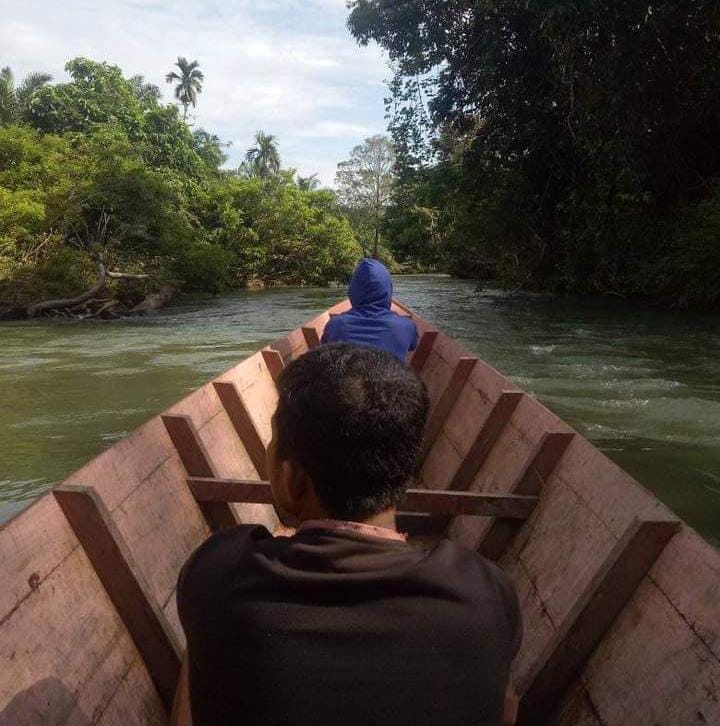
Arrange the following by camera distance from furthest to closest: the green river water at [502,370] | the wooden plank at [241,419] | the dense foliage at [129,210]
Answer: the dense foliage at [129,210] → the green river water at [502,370] → the wooden plank at [241,419]

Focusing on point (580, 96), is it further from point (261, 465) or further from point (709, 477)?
point (261, 465)

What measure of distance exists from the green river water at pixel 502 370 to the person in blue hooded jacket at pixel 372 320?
2.19 metres

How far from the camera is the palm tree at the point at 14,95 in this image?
30.9 metres

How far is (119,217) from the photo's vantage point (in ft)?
69.5

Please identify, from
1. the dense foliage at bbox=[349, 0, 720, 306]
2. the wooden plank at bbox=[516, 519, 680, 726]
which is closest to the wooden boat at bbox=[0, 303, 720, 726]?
the wooden plank at bbox=[516, 519, 680, 726]

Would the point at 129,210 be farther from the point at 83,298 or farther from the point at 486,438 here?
the point at 486,438

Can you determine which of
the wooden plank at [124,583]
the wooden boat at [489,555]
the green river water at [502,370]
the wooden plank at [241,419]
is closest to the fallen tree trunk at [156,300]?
the green river water at [502,370]

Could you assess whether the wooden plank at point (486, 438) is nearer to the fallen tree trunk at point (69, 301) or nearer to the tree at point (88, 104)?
the fallen tree trunk at point (69, 301)

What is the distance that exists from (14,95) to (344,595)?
41942 mm

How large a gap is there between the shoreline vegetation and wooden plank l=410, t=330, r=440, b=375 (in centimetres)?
346

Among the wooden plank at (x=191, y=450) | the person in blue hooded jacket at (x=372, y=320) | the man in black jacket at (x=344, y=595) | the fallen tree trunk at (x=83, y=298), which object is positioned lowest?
the fallen tree trunk at (x=83, y=298)

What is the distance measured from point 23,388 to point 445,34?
1224 centimetres

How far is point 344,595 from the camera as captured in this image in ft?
3.53

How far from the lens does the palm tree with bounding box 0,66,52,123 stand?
101 ft
